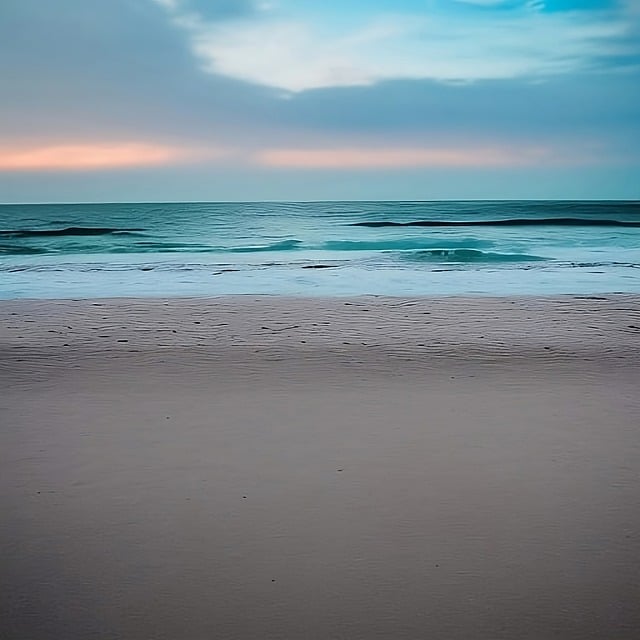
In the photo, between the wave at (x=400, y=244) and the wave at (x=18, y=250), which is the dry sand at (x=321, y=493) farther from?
the wave at (x=400, y=244)

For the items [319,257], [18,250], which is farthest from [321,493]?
[18,250]

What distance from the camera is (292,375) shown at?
15.5 ft

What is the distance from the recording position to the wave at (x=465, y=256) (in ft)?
62.0

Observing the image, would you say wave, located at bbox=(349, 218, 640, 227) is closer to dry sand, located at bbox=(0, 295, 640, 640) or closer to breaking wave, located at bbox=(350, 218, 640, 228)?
breaking wave, located at bbox=(350, 218, 640, 228)

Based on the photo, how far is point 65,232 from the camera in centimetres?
3048

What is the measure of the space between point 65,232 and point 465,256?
59.4 feet

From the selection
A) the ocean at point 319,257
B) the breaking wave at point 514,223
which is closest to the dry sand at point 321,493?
the ocean at point 319,257

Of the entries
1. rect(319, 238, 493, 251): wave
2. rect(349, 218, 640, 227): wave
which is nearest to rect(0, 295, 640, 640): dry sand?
rect(319, 238, 493, 251): wave

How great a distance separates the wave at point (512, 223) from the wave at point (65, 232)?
11893 mm

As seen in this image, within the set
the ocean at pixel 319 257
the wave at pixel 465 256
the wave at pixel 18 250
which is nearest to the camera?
the ocean at pixel 319 257

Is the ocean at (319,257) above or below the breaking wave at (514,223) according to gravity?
below

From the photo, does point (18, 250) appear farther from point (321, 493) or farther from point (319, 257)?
point (321, 493)

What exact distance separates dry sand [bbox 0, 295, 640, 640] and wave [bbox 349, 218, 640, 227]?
31.1 meters

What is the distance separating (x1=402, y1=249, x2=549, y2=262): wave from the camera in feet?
62.0
